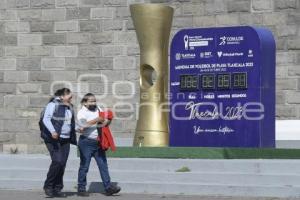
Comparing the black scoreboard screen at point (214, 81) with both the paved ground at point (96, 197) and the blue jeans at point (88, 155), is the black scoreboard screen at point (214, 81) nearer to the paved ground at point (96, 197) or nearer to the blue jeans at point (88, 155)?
the paved ground at point (96, 197)

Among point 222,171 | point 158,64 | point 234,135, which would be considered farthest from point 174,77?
point 222,171

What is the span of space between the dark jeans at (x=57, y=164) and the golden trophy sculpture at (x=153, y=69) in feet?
11.4

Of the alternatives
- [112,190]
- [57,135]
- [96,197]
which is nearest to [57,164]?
[57,135]

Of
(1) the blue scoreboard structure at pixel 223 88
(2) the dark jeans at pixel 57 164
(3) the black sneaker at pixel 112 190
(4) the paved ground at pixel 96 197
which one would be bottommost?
(4) the paved ground at pixel 96 197

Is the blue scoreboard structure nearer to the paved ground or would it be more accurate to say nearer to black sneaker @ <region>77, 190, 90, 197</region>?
the paved ground

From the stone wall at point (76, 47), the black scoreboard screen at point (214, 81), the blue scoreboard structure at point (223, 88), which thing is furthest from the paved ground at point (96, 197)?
the stone wall at point (76, 47)

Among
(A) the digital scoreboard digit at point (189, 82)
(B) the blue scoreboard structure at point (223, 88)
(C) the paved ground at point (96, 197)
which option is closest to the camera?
(C) the paved ground at point (96, 197)

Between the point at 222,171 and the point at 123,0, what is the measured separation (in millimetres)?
7371

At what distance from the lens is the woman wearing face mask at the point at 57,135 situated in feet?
42.8

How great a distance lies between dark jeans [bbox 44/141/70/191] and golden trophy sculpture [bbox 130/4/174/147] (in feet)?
11.4

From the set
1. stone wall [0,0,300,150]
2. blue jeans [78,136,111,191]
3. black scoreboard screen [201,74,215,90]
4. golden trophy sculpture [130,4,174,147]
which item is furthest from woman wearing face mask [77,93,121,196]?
stone wall [0,0,300,150]

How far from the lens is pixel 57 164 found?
13016mm

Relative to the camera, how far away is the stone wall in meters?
18.9

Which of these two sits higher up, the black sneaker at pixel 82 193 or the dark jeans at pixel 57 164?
the dark jeans at pixel 57 164
